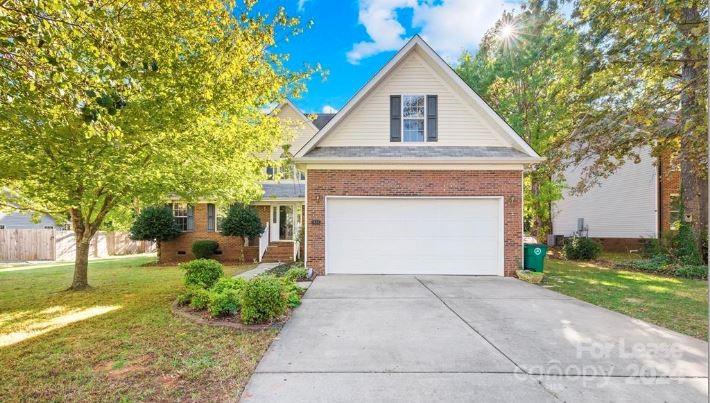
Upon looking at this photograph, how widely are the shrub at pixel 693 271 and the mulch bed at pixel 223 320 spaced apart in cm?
1298

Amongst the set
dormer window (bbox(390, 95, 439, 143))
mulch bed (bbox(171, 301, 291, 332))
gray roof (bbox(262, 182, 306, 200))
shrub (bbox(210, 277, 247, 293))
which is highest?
dormer window (bbox(390, 95, 439, 143))

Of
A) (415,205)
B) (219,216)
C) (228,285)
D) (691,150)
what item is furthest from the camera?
(219,216)

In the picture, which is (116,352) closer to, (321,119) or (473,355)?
(473,355)

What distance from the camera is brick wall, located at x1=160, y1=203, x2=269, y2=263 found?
16.7m

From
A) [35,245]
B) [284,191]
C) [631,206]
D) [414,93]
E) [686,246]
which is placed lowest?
[35,245]

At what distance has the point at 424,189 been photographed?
1047 centimetres

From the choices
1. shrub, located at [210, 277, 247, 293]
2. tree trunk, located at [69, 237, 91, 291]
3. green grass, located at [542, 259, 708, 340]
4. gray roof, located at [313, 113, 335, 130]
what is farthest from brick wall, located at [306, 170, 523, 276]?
gray roof, located at [313, 113, 335, 130]

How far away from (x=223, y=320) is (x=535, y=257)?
29.5ft

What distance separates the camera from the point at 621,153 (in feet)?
35.8

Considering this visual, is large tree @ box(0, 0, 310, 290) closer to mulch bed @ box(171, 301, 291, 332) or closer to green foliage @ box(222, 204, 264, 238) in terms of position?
mulch bed @ box(171, 301, 291, 332)

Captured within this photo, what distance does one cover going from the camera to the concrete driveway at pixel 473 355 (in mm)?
3564

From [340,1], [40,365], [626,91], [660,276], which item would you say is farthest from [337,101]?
[40,365]

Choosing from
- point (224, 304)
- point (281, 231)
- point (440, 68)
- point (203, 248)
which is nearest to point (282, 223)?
point (281, 231)

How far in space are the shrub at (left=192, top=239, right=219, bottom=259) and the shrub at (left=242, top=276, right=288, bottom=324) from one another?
11.3m
